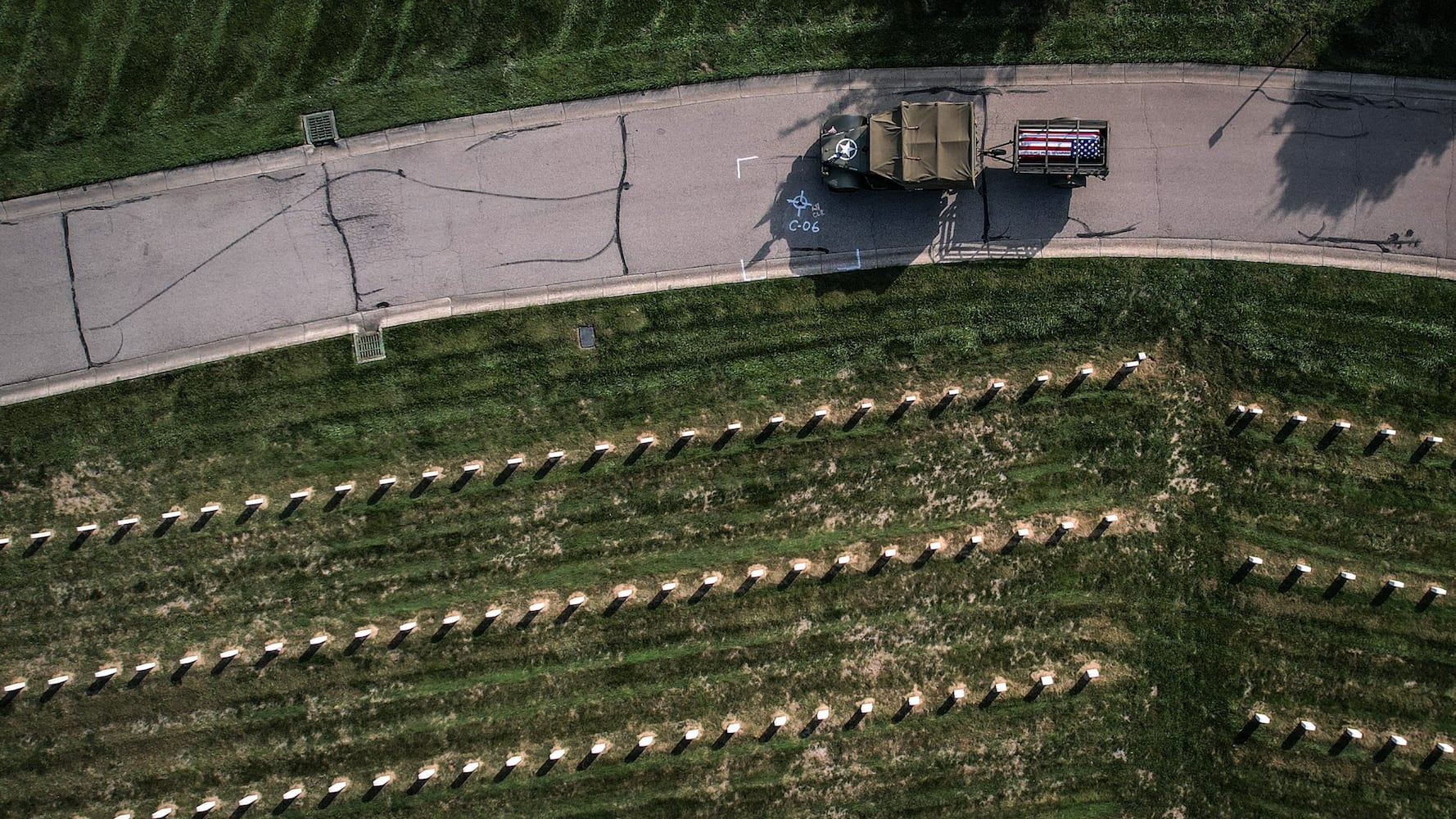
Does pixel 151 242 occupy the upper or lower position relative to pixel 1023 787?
upper

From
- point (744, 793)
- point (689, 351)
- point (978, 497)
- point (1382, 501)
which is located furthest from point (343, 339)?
point (1382, 501)

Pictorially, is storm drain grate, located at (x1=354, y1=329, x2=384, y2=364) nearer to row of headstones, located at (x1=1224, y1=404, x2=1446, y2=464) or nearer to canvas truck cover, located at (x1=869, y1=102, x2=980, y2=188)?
canvas truck cover, located at (x1=869, y1=102, x2=980, y2=188)

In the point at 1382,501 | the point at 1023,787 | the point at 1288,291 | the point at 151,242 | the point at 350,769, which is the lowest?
the point at 1023,787

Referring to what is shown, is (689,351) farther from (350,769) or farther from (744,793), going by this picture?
(350,769)

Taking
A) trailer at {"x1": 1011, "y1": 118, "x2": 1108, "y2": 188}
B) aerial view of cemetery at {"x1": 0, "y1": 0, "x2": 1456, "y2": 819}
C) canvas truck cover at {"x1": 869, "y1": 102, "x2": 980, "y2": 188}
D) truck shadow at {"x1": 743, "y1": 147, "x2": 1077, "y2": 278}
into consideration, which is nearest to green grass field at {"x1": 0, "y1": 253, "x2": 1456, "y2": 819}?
aerial view of cemetery at {"x1": 0, "y1": 0, "x2": 1456, "y2": 819}

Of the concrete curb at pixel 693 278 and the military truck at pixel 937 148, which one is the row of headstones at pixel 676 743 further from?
the military truck at pixel 937 148

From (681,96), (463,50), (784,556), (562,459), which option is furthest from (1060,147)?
(463,50)

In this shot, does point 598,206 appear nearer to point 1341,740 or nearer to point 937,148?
point 937,148
